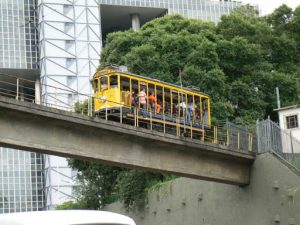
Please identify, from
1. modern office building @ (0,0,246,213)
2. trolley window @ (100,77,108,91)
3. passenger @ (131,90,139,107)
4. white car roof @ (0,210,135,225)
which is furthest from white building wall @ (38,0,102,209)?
white car roof @ (0,210,135,225)

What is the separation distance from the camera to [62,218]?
8219 mm

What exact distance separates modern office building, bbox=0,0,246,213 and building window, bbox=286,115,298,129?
4616cm

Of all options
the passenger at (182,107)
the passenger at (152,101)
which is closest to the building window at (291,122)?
the passenger at (182,107)

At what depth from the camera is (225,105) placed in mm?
40438

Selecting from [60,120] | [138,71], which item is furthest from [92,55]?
[60,120]

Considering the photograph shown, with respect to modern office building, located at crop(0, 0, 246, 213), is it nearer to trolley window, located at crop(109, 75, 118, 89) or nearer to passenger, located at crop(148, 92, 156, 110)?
passenger, located at crop(148, 92, 156, 110)

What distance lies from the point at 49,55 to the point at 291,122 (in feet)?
172

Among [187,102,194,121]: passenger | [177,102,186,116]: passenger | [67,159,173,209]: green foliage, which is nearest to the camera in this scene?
[177,102,186,116]: passenger

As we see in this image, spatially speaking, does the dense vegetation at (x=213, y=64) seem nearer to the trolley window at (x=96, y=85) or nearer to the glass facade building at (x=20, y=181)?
the trolley window at (x=96, y=85)

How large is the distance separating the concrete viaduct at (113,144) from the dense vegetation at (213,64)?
26.2ft

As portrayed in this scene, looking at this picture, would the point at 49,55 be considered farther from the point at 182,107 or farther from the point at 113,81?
the point at 113,81

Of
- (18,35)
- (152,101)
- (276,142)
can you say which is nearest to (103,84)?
(152,101)

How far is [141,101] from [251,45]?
17.5 meters

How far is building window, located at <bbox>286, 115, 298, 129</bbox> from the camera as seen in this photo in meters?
34.6
